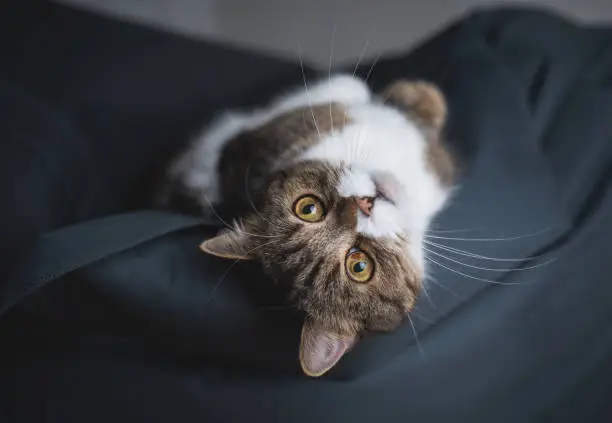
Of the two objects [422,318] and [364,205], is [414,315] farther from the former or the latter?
[364,205]

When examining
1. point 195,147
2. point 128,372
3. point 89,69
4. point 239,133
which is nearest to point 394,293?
point 128,372

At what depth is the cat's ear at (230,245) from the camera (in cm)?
82

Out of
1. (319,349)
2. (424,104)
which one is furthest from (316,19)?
(319,349)

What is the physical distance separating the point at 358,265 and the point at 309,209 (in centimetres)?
13

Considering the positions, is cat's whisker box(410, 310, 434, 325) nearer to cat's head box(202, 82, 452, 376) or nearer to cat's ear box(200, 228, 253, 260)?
cat's head box(202, 82, 452, 376)

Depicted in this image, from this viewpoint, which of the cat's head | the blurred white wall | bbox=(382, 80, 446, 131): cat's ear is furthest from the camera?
the blurred white wall

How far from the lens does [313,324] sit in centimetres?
83

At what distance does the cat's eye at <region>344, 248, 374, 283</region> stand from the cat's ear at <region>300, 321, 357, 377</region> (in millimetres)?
112

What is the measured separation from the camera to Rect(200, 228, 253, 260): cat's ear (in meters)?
0.82

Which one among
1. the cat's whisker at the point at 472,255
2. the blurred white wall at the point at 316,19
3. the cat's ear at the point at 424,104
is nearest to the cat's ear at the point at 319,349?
the cat's whisker at the point at 472,255

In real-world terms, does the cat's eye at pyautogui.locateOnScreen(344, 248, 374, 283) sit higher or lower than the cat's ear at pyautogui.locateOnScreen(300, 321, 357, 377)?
higher

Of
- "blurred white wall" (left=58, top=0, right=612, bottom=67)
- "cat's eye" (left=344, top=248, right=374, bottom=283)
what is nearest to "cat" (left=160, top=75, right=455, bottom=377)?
"cat's eye" (left=344, top=248, right=374, bottom=283)

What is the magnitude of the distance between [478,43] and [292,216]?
0.65 m

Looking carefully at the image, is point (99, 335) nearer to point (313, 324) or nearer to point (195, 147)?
point (313, 324)
